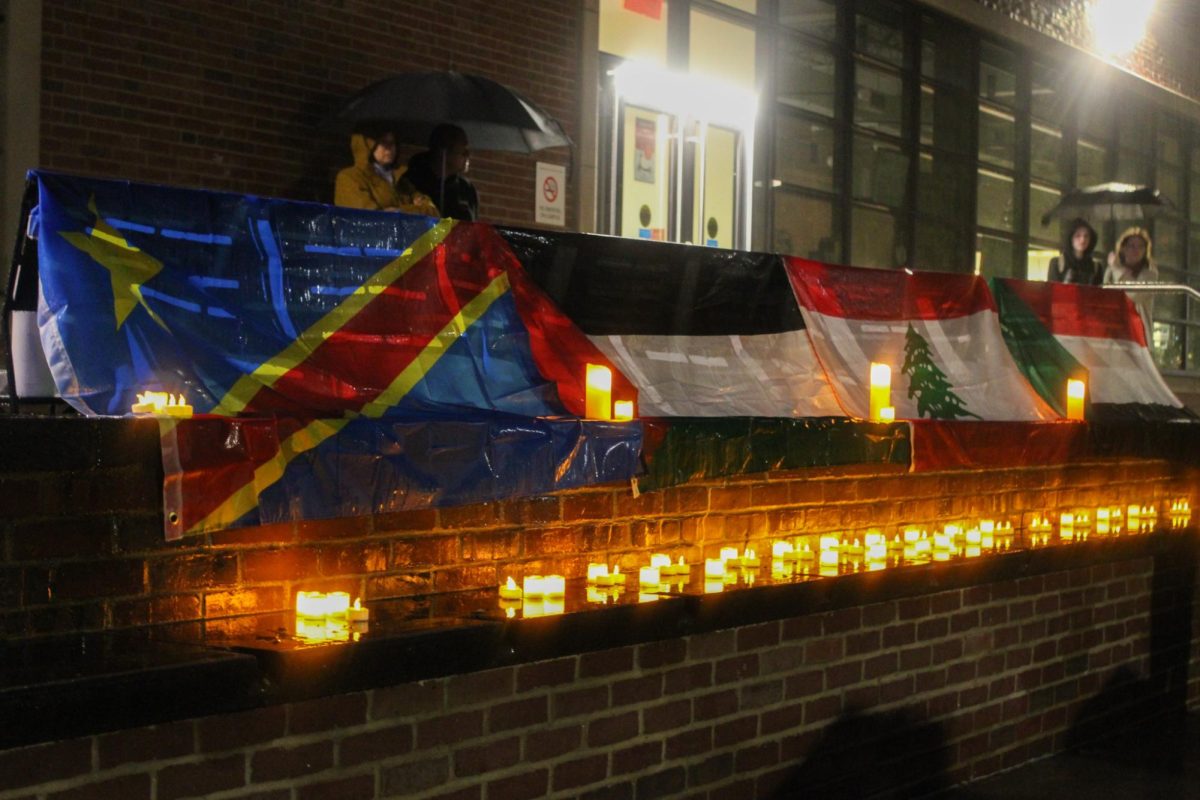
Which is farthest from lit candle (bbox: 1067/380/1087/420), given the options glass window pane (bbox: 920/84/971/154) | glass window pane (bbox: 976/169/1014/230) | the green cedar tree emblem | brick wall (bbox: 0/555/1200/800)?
glass window pane (bbox: 976/169/1014/230)

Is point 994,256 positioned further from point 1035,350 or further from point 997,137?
point 1035,350

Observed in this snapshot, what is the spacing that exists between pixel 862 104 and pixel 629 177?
13.6 ft

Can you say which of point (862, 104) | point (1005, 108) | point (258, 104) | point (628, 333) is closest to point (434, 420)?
point (628, 333)

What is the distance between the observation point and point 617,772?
16.5 ft

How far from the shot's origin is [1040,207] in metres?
20.4

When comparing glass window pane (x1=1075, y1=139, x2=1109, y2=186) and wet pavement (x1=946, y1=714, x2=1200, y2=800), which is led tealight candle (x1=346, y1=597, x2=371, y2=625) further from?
glass window pane (x1=1075, y1=139, x2=1109, y2=186)

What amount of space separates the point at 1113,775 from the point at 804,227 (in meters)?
9.28

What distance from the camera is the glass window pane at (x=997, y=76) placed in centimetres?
1873

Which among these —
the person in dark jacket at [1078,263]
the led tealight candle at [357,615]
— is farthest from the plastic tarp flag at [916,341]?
the person in dark jacket at [1078,263]

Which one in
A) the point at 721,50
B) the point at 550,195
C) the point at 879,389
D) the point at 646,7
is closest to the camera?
the point at 879,389

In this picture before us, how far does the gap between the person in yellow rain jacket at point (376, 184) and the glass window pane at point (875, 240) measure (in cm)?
796

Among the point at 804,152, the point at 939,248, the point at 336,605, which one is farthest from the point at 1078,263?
the point at 336,605

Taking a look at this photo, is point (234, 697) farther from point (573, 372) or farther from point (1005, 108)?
point (1005, 108)

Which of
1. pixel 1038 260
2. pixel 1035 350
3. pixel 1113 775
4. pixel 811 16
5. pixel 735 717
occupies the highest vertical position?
pixel 811 16
